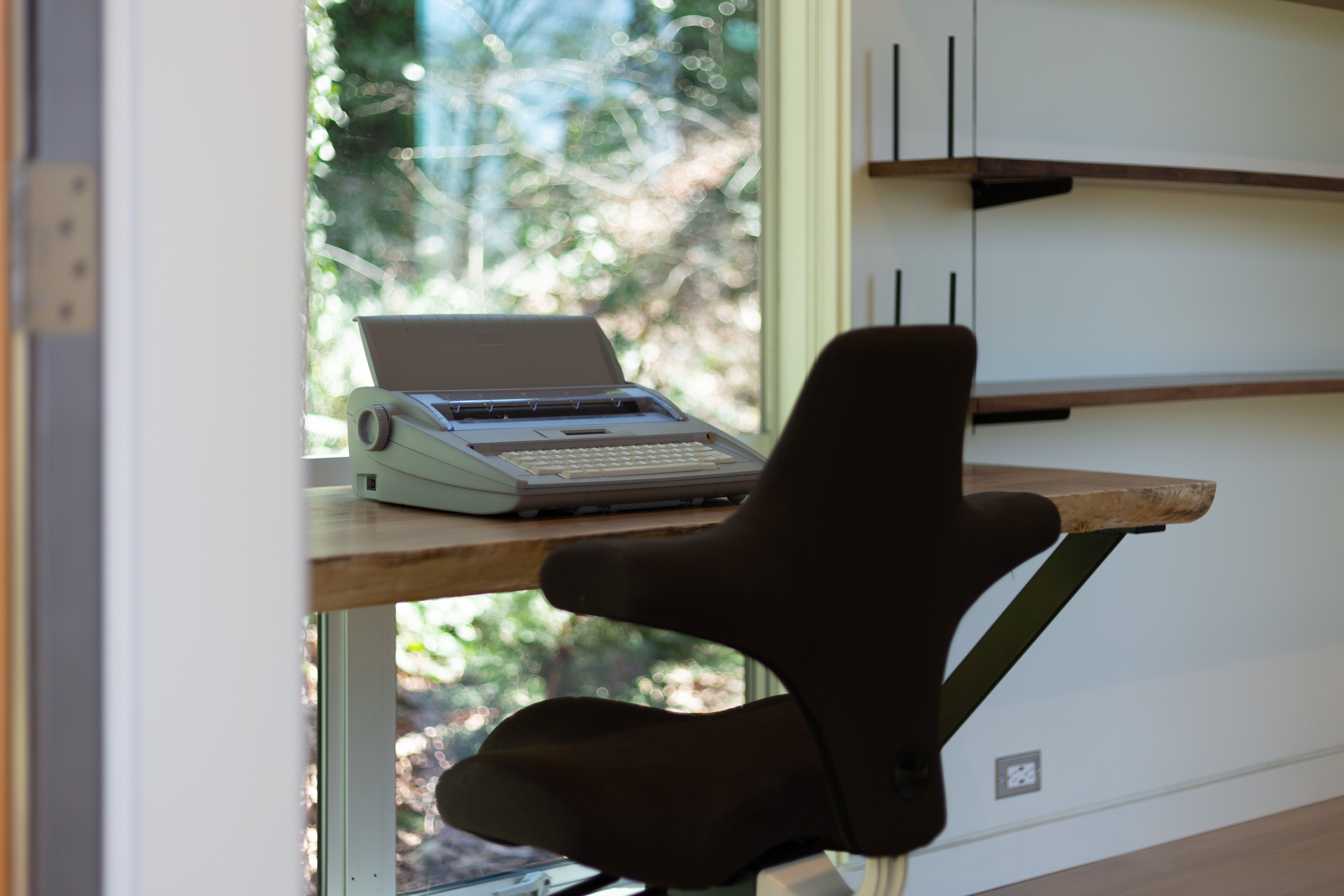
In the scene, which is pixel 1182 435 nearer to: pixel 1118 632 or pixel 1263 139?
pixel 1118 632

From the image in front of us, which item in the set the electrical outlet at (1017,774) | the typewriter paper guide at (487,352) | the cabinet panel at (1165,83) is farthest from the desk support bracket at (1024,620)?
the cabinet panel at (1165,83)

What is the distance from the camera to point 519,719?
4.63 ft

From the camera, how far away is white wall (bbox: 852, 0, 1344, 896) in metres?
2.31

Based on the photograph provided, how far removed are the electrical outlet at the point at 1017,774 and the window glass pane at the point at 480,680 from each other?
65 cm

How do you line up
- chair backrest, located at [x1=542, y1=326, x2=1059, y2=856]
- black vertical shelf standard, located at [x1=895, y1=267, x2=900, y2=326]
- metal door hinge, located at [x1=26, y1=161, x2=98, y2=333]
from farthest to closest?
black vertical shelf standard, located at [x1=895, y1=267, x2=900, y2=326] → chair backrest, located at [x1=542, y1=326, x2=1059, y2=856] → metal door hinge, located at [x1=26, y1=161, x2=98, y2=333]

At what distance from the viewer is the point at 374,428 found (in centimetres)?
145

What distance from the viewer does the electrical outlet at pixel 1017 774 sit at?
2.40 m

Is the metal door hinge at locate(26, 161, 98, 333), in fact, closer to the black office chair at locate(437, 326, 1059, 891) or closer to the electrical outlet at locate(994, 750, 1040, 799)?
the black office chair at locate(437, 326, 1059, 891)

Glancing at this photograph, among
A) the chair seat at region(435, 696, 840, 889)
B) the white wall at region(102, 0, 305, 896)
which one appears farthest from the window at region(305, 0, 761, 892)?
the white wall at region(102, 0, 305, 896)

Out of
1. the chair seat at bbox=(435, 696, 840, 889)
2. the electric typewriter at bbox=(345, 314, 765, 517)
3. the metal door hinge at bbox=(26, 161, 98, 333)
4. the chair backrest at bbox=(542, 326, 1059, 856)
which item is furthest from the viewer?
the electric typewriter at bbox=(345, 314, 765, 517)

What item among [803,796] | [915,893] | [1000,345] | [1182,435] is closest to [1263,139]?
[1182,435]

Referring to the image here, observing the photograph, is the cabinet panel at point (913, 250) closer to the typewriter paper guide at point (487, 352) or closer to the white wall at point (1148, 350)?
the white wall at point (1148, 350)

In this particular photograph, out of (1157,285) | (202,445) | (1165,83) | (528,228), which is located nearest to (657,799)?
(202,445)

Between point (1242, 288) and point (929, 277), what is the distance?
909 mm
